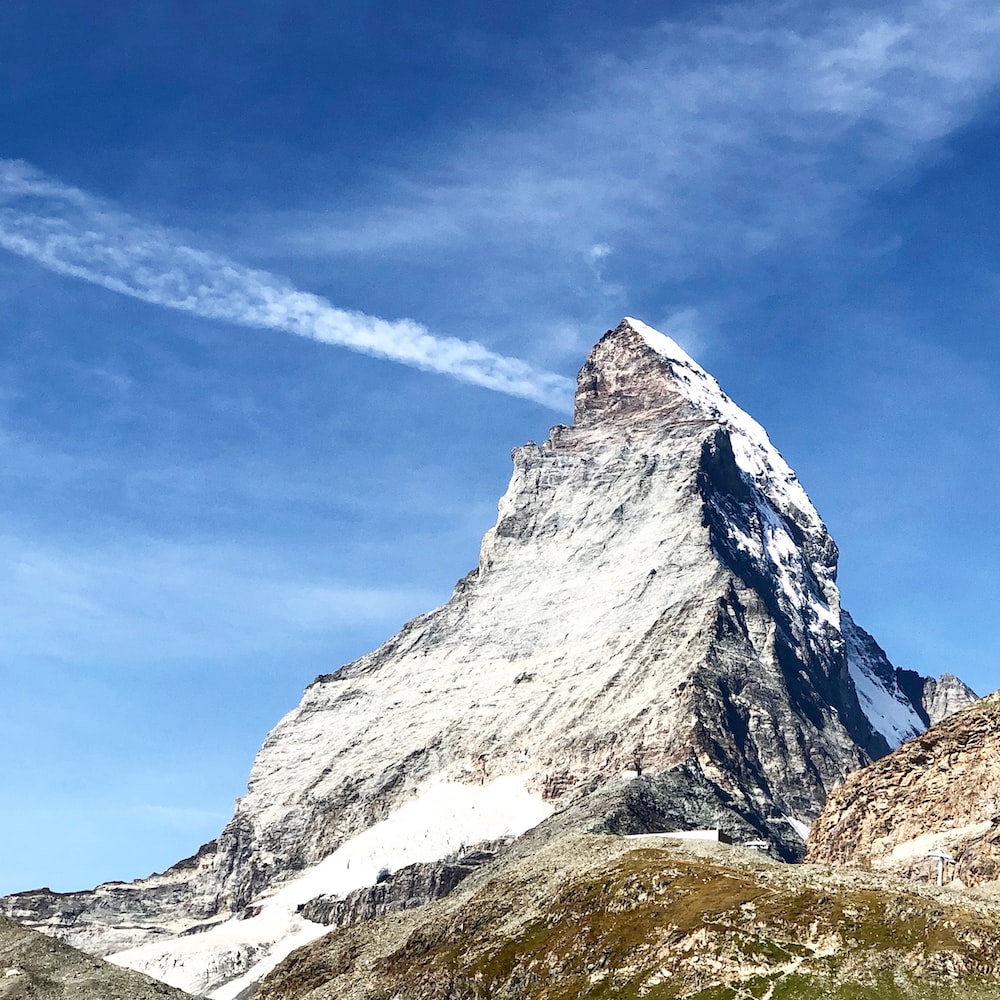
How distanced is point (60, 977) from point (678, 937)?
230 feet

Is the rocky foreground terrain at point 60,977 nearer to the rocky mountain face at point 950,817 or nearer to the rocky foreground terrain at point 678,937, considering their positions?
the rocky foreground terrain at point 678,937

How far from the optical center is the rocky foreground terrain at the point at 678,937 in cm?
12412

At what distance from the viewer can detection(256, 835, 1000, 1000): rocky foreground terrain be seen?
407 ft

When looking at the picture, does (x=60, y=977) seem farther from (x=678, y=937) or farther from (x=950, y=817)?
(x=950, y=817)

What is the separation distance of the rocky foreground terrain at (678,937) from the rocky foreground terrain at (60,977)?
22422mm

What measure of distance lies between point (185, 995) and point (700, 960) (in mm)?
66026

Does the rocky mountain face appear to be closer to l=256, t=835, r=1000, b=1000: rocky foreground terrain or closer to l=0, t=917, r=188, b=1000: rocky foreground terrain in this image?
l=256, t=835, r=1000, b=1000: rocky foreground terrain

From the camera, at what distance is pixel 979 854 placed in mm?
177875

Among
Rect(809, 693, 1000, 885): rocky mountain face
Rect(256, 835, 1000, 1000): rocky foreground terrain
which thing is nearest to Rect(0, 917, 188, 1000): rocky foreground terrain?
Rect(256, 835, 1000, 1000): rocky foreground terrain

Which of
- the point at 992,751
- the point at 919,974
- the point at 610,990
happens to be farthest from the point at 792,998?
the point at 992,751

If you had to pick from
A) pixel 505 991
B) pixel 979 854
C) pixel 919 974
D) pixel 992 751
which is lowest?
pixel 919 974

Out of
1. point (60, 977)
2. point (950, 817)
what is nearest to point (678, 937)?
point (950, 817)

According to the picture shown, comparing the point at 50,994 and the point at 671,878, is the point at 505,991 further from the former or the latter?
the point at 50,994

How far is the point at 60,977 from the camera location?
17038 centimetres
